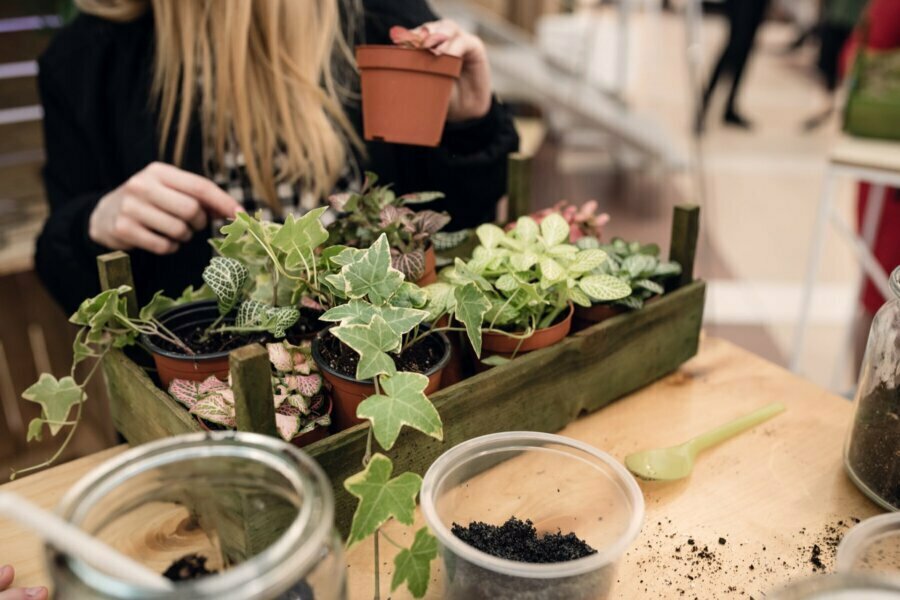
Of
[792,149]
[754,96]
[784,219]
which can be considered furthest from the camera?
[754,96]

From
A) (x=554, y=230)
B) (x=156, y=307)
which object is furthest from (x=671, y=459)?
(x=156, y=307)

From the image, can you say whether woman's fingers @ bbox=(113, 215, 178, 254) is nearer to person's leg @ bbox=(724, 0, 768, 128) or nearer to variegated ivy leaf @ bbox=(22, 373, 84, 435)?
variegated ivy leaf @ bbox=(22, 373, 84, 435)

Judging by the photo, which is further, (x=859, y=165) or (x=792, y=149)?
(x=792, y=149)

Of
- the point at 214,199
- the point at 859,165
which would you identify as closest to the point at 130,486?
the point at 214,199

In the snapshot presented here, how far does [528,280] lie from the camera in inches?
33.3

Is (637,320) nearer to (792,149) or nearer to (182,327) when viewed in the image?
(182,327)

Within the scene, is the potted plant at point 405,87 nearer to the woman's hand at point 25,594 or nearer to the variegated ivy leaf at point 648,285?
the variegated ivy leaf at point 648,285

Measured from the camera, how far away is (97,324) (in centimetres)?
76

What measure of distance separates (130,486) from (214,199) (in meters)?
0.54

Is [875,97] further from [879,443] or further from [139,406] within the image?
[139,406]

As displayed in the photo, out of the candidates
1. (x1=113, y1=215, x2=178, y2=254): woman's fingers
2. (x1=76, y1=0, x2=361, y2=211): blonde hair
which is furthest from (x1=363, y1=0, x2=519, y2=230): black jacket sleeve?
(x1=113, y1=215, x2=178, y2=254): woman's fingers

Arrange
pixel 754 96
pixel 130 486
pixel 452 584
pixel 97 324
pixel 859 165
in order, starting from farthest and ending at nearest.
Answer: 1. pixel 754 96
2. pixel 859 165
3. pixel 97 324
4. pixel 452 584
5. pixel 130 486

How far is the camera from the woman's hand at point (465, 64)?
3.22 feet

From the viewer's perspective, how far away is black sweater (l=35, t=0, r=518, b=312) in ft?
4.23
